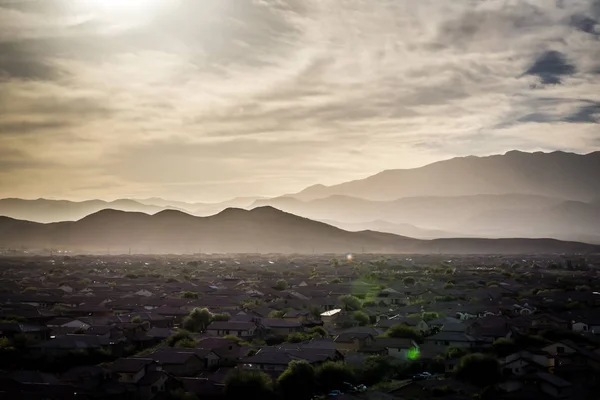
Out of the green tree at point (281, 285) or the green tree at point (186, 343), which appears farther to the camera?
the green tree at point (281, 285)

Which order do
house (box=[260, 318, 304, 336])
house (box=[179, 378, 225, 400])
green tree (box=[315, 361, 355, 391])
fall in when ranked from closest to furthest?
house (box=[179, 378, 225, 400]) < green tree (box=[315, 361, 355, 391]) < house (box=[260, 318, 304, 336])

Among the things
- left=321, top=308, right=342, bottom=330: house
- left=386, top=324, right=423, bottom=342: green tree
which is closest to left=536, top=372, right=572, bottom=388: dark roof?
left=386, top=324, right=423, bottom=342: green tree

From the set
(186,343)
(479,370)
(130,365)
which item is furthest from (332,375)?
(186,343)

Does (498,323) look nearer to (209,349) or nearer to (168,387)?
(209,349)

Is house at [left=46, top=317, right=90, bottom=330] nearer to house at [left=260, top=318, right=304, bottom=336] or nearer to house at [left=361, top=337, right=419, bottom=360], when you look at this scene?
house at [left=260, top=318, right=304, bottom=336]

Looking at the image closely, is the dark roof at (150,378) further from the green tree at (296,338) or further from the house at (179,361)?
the green tree at (296,338)

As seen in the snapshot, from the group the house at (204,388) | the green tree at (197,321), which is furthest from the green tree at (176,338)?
the house at (204,388)

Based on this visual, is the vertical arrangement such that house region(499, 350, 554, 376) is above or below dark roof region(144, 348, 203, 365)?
below
